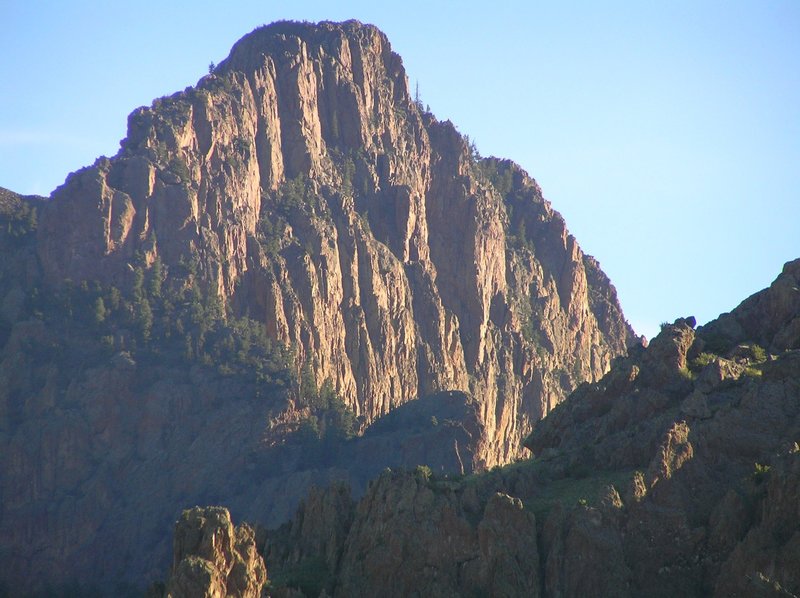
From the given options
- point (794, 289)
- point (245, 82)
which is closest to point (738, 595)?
point (794, 289)

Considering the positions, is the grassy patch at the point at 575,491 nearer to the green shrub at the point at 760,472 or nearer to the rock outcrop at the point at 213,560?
the green shrub at the point at 760,472

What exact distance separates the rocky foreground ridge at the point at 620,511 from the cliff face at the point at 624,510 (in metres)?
0.08

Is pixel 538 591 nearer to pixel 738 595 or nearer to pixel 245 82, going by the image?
pixel 738 595

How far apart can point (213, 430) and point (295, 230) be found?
33583mm

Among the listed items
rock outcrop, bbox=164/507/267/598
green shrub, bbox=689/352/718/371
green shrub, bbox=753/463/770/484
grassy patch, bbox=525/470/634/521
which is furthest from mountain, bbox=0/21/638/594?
green shrub, bbox=753/463/770/484

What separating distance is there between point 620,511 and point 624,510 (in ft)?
0.96

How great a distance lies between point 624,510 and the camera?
88125 mm

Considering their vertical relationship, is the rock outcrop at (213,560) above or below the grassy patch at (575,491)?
below

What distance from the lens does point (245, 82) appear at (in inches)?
7844

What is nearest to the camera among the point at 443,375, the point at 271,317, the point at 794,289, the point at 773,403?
the point at 773,403

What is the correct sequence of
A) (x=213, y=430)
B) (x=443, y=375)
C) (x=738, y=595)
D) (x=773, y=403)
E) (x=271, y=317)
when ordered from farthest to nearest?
(x=443, y=375) → (x=271, y=317) → (x=213, y=430) → (x=773, y=403) → (x=738, y=595)

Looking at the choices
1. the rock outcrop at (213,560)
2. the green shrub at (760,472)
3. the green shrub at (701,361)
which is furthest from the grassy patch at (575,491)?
the rock outcrop at (213,560)

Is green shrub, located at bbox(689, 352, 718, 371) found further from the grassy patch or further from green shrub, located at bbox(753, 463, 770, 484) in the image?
green shrub, located at bbox(753, 463, 770, 484)

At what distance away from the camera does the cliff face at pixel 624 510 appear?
278 ft
